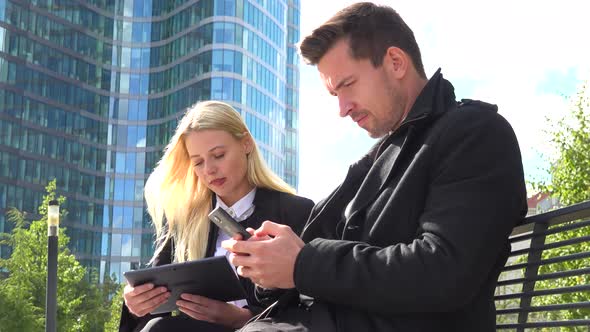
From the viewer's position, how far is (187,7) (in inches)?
2655

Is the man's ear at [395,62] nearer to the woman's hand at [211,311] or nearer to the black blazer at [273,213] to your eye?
the woman's hand at [211,311]

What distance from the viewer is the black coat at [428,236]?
211cm

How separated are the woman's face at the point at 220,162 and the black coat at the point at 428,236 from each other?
7.21 ft

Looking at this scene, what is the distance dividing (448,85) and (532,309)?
858 millimetres

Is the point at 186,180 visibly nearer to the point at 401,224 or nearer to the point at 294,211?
the point at 294,211

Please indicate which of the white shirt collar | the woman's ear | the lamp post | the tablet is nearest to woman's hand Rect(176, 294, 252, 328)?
the tablet

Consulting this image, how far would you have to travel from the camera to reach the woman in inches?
172

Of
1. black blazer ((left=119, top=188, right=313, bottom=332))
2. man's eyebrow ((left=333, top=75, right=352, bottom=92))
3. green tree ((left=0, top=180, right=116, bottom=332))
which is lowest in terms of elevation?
green tree ((left=0, top=180, right=116, bottom=332))

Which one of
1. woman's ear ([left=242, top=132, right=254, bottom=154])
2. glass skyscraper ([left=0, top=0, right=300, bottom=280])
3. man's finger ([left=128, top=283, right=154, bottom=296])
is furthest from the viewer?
glass skyscraper ([left=0, top=0, right=300, bottom=280])

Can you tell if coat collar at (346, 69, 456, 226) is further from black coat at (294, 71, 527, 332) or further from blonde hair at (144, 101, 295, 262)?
blonde hair at (144, 101, 295, 262)

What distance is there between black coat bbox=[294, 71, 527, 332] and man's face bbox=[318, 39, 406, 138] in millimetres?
237

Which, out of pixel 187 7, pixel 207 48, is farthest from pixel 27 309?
pixel 187 7

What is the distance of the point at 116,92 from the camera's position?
70.6 metres

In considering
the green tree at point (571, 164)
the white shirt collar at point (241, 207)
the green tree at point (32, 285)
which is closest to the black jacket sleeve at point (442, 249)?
the white shirt collar at point (241, 207)
